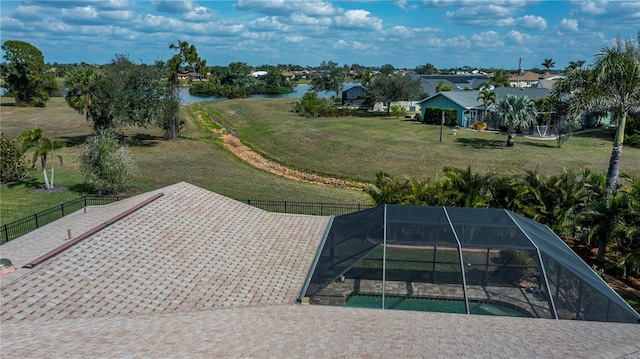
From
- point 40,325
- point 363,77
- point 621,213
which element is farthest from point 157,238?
point 363,77

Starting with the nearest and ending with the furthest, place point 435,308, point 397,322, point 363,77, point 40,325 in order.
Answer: point 40,325
point 397,322
point 435,308
point 363,77

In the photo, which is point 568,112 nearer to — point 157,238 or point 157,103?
point 157,238

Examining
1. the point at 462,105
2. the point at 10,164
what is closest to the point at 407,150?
the point at 462,105

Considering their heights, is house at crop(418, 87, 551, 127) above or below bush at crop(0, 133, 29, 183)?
above

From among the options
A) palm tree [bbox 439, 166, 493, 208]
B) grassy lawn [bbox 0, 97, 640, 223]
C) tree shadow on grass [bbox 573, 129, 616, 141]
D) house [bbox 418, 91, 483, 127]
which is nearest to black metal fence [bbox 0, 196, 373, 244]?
grassy lawn [bbox 0, 97, 640, 223]

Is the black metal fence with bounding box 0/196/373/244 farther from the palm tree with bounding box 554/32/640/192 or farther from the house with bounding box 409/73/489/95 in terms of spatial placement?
the house with bounding box 409/73/489/95

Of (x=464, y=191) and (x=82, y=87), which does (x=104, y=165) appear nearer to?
(x=82, y=87)
